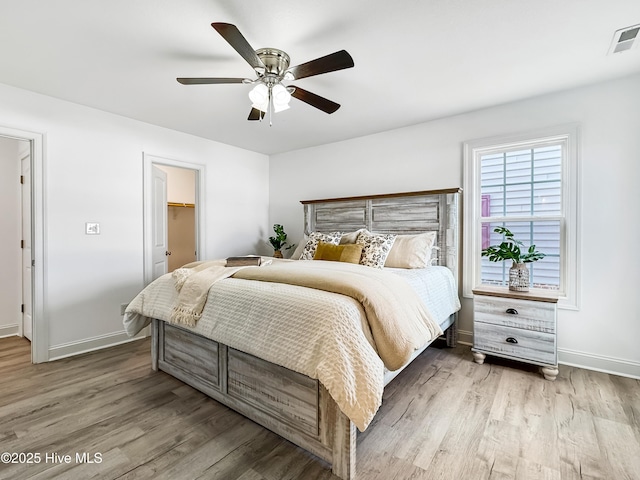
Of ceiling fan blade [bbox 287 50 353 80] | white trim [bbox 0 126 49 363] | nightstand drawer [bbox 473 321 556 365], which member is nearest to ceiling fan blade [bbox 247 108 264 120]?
ceiling fan blade [bbox 287 50 353 80]

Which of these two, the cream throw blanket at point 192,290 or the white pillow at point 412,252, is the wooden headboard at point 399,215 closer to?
the white pillow at point 412,252

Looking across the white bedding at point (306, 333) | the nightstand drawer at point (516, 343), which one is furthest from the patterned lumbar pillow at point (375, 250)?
the nightstand drawer at point (516, 343)

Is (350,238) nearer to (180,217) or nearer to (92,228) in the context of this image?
(92,228)

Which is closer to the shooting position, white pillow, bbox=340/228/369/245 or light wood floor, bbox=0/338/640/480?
light wood floor, bbox=0/338/640/480

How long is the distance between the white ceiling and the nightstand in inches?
70.9

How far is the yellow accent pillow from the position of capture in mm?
2965

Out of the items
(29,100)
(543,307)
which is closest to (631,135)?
(543,307)

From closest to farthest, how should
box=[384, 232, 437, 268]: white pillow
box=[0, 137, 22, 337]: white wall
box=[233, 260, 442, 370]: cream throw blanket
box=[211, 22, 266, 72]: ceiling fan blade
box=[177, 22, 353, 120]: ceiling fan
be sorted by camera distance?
box=[211, 22, 266, 72]: ceiling fan blade → box=[233, 260, 442, 370]: cream throw blanket → box=[177, 22, 353, 120]: ceiling fan → box=[384, 232, 437, 268]: white pillow → box=[0, 137, 22, 337]: white wall

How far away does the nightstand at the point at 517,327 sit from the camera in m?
2.49

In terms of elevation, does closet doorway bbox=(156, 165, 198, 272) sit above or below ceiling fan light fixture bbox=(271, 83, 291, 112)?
below

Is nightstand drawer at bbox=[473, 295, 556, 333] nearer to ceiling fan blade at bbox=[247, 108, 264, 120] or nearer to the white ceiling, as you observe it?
the white ceiling

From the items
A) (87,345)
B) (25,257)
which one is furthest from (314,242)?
(25,257)

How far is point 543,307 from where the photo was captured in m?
2.51

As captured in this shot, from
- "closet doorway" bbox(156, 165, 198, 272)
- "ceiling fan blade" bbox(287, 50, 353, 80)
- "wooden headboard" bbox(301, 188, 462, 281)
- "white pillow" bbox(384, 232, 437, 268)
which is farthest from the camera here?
"closet doorway" bbox(156, 165, 198, 272)
